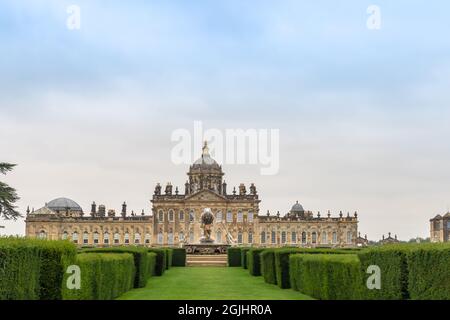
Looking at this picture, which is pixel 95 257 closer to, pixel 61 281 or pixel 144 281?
pixel 61 281

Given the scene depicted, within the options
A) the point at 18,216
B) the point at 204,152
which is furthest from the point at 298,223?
the point at 18,216

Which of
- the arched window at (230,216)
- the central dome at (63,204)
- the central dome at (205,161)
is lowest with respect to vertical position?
the arched window at (230,216)

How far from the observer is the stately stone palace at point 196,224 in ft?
289

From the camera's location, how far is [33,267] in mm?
12703

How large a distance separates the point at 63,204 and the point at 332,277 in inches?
3602

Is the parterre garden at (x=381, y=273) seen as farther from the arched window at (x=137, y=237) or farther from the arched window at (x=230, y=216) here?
the arched window at (x=137, y=237)

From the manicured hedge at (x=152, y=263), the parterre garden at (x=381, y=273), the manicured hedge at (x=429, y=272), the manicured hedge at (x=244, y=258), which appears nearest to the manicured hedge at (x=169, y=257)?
the manicured hedge at (x=244, y=258)

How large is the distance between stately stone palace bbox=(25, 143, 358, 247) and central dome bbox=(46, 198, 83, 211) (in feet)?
34.3

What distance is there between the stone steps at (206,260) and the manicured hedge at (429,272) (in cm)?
2551

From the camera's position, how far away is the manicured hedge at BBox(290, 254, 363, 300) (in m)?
15.1

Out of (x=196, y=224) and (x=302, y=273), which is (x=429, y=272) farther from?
(x=196, y=224)

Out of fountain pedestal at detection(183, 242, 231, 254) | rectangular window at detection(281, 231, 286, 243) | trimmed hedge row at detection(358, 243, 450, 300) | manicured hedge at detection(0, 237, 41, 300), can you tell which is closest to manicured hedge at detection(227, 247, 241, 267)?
fountain pedestal at detection(183, 242, 231, 254)

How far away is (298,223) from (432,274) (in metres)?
78.1
